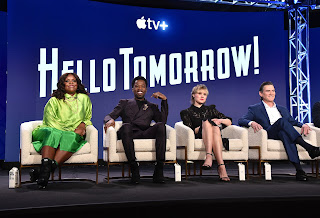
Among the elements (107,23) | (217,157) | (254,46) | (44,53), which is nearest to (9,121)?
(44,53)

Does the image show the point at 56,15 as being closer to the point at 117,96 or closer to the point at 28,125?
the point at 117,96

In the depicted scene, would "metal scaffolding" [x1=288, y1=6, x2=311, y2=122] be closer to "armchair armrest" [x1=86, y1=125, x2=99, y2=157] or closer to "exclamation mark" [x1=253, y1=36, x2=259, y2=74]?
"exclamation mark" [x1=253, y1=36, x2=259, y2=74]

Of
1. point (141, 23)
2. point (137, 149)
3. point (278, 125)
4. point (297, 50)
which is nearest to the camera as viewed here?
point (137, 149)

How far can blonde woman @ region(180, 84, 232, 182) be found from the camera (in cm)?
430

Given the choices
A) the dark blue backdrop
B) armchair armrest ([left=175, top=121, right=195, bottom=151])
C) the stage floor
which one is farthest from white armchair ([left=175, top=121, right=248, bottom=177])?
the dark blue backdrop

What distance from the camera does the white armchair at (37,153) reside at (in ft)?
12.8

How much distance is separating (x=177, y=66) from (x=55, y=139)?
396cm

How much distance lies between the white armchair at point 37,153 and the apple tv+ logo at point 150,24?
11.9 ft

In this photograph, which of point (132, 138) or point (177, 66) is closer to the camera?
point (132, 138)

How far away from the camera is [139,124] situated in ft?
14.8

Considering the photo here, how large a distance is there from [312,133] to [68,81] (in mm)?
2805

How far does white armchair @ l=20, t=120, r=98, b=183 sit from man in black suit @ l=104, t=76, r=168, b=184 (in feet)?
0.90

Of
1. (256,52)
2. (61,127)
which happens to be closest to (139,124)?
(61,127)

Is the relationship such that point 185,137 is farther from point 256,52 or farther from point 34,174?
point 256,52
